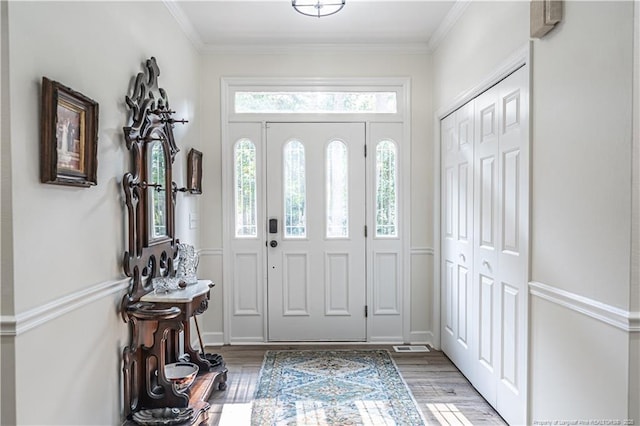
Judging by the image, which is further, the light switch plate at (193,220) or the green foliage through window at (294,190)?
the green foliage through window at (294,190)

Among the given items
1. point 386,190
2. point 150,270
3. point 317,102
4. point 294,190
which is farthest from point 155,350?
point 317,102

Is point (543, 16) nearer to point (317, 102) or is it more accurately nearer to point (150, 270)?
point (317, 102)

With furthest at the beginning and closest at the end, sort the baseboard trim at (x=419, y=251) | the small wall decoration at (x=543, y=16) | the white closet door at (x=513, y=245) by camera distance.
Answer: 1. the baseboard trim at (x=419, y=251)
2. the white closet door at (x=513, y=245)
3. the small wall decoration at (x=543, y=16)

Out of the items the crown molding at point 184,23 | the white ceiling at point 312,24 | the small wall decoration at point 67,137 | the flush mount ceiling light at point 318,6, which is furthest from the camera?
the white ceiling at point 312,24

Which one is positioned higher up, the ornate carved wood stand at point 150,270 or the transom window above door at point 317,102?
the transom window above door at point 317,102

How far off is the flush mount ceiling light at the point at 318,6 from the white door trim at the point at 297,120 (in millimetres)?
932

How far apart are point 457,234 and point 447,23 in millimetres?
1674

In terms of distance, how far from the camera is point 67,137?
1655mm

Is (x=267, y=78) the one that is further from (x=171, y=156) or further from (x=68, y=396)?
(x=68, y=396)

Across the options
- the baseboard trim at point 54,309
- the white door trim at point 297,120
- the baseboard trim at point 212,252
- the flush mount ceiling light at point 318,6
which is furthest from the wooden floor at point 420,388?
the flush mount ceiling light at point 318,6

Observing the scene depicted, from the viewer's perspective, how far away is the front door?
12.4 feet

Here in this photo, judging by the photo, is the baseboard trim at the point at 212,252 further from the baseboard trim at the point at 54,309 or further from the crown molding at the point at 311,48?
the crown molding at the point at 311,48

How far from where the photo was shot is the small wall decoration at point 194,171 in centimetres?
336

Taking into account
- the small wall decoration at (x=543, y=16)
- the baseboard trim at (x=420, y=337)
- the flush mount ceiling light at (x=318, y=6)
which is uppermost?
the flush mount ceiling light at (x=318, y=6)
